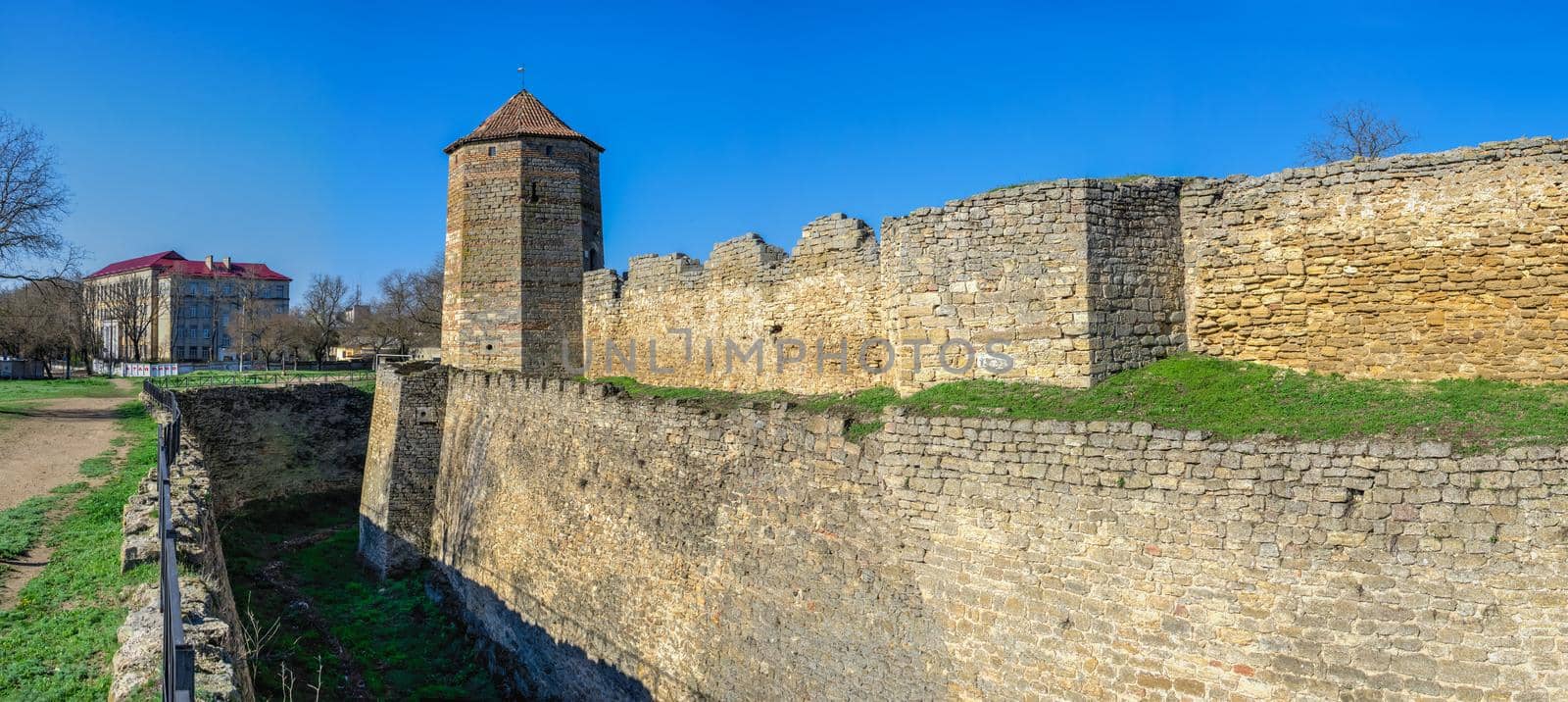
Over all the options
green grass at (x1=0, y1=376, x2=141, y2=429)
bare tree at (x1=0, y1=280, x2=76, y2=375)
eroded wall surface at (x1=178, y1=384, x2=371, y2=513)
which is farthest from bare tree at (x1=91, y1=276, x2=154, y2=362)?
eroded wall surface at (x1=178, y1=384, x2=371, y2=513)

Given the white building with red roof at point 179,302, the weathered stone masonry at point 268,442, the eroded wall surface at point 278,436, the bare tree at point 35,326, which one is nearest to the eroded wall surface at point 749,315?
the weathered stone masonry at point 268,442

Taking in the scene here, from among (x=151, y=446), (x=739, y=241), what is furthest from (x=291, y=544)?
(x=739, y=241)

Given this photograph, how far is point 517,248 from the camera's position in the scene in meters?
18.4

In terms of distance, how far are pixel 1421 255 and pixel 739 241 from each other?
30.5ft

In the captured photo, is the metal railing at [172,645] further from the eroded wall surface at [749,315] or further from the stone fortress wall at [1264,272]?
the eroded wall surface at [749,315]

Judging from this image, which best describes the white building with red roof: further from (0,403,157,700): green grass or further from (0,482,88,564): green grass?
(0,403,157,700): green grass

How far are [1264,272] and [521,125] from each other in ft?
49.3

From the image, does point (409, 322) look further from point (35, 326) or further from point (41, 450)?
point (41, 450)

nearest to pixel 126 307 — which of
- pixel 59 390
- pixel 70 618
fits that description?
pixel 59 390

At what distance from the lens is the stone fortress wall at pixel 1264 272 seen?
7.52 m

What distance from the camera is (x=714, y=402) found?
1206cm

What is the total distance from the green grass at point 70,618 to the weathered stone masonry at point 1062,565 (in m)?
5.66

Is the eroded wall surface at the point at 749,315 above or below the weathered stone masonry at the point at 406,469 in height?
above
